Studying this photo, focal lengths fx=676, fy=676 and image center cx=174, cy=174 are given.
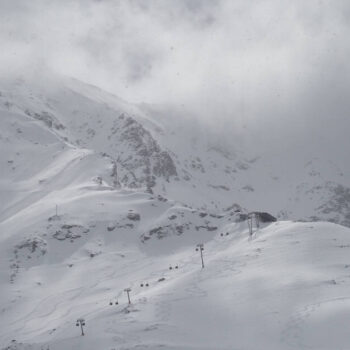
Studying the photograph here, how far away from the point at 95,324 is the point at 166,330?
1156cm

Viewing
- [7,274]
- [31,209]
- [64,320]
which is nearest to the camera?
[64,320]

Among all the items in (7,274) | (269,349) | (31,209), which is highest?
(31,209)

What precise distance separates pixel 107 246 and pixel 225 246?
2382cm

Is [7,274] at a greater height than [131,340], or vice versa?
[7,274]

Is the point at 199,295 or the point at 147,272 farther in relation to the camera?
the point at 147,272

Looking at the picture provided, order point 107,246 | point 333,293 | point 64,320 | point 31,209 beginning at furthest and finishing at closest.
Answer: point 31,209, point 107,246, point 64,320, point 333,293

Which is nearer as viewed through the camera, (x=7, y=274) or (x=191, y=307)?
(x=191, y=307)

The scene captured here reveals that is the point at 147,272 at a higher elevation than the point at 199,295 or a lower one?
higher

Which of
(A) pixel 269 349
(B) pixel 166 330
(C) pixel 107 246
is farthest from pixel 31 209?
(A) pixel 269 349

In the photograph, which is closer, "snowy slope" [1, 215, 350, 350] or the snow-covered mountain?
"snowy slope" [1, 215, 350, 350]

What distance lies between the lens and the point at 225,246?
395ft

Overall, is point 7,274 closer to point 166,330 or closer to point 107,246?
point 107,246

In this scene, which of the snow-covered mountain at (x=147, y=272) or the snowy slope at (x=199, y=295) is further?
the snow-covered mountain at (x=147, y=272)

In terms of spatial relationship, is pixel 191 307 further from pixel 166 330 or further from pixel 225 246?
pixel 225 246
